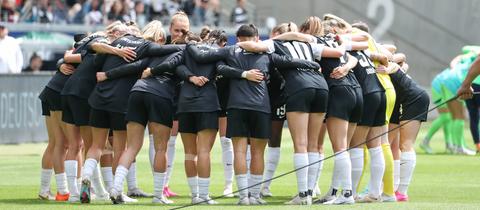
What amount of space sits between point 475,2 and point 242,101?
3009 cm

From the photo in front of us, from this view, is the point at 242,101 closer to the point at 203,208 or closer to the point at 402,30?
the point at 203,208

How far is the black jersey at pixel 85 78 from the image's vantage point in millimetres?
15914

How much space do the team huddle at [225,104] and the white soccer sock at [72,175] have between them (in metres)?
0.01

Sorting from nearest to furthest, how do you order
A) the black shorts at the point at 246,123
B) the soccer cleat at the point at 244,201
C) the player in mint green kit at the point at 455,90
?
the black shorts at the point at 246,123
the soccer cleat at the point at 244,201
the player in mint green kit at the point at 455,90

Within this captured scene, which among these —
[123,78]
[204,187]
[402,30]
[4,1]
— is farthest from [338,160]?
[402,30]

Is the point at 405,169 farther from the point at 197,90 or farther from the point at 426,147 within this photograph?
the point at 426,147

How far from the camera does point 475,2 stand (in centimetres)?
4391

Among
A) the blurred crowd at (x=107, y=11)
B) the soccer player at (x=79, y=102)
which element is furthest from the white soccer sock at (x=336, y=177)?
the blurred crowd at (x=107, y=11)

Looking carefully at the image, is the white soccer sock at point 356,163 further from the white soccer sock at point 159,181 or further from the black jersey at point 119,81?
the black jersey at point 119,81

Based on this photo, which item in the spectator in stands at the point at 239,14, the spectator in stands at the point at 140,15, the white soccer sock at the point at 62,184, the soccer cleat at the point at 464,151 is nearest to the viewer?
the white soccer sock at the point at 62,184

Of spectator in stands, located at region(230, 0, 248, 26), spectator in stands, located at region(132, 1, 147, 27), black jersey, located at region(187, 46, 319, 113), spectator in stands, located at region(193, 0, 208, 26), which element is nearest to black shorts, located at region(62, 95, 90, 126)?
black jersey, located at region(187, 46, 319, 113)

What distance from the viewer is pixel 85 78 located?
15969mm

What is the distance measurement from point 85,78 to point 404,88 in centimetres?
398

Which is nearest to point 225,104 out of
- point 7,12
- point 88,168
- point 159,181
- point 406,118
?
point 159,181
